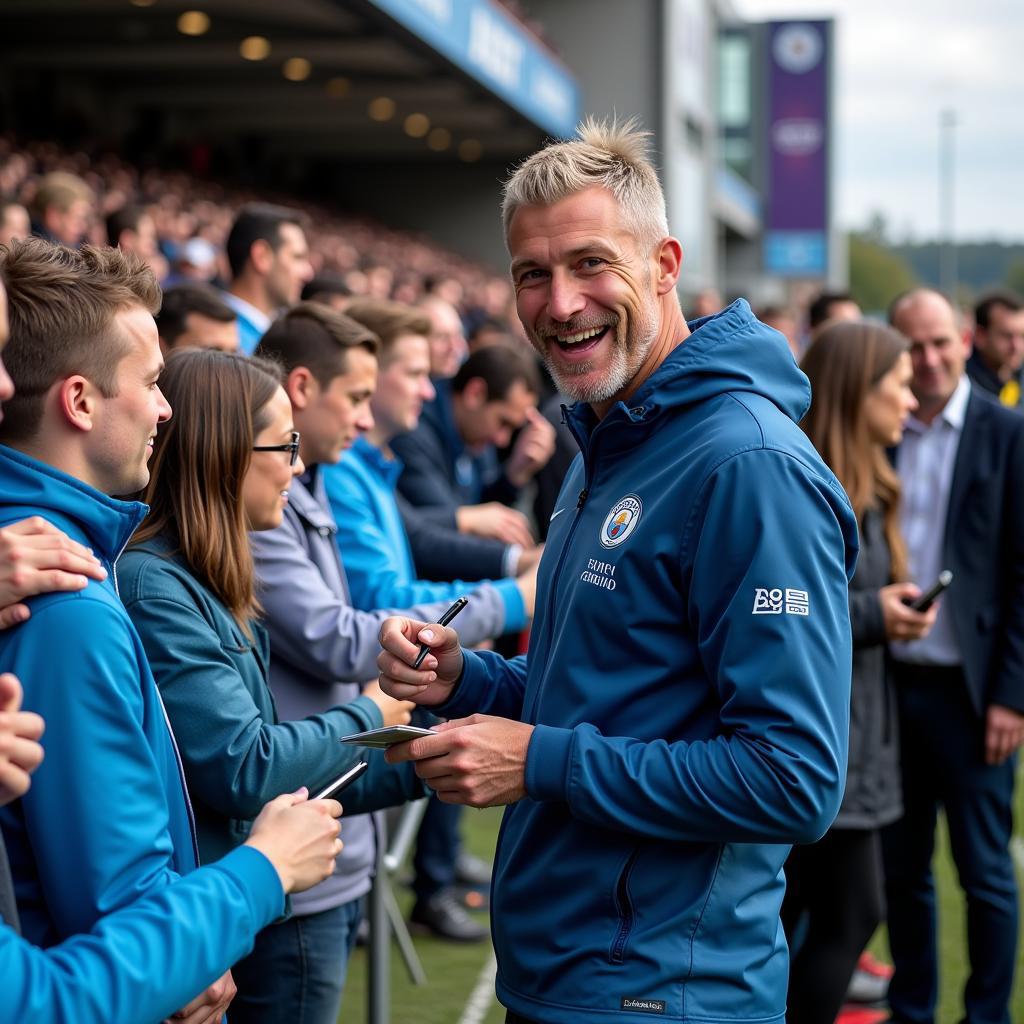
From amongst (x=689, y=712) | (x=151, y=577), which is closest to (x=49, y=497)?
(x=151, y=577)

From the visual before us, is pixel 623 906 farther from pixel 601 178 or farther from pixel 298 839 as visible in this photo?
pixel 601 178

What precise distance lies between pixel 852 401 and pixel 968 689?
3.12 feet

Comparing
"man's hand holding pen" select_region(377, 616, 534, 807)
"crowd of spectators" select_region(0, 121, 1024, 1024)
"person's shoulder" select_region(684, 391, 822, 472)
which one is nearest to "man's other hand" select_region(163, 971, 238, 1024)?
"crowd of spectators" select_region(0, 121, 1024, 1024)

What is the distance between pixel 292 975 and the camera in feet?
8.80

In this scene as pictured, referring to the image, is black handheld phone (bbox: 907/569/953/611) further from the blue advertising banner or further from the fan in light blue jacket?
the blue advertising banner

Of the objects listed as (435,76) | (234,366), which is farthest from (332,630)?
(435,76)

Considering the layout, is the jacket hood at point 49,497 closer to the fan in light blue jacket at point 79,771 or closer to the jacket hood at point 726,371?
the fan in light blue jacket at point 79,771

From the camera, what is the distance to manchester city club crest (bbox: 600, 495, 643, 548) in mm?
2018

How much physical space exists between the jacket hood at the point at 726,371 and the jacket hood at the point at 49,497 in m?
0.81

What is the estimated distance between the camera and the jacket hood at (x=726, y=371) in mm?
2059

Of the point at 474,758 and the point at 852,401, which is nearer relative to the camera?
the point at 474,758

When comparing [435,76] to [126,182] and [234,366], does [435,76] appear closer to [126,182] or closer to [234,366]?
[126,182]

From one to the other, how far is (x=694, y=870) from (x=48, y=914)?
0.89 metres

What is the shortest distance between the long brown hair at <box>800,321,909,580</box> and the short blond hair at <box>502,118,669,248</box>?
1.69 meters
